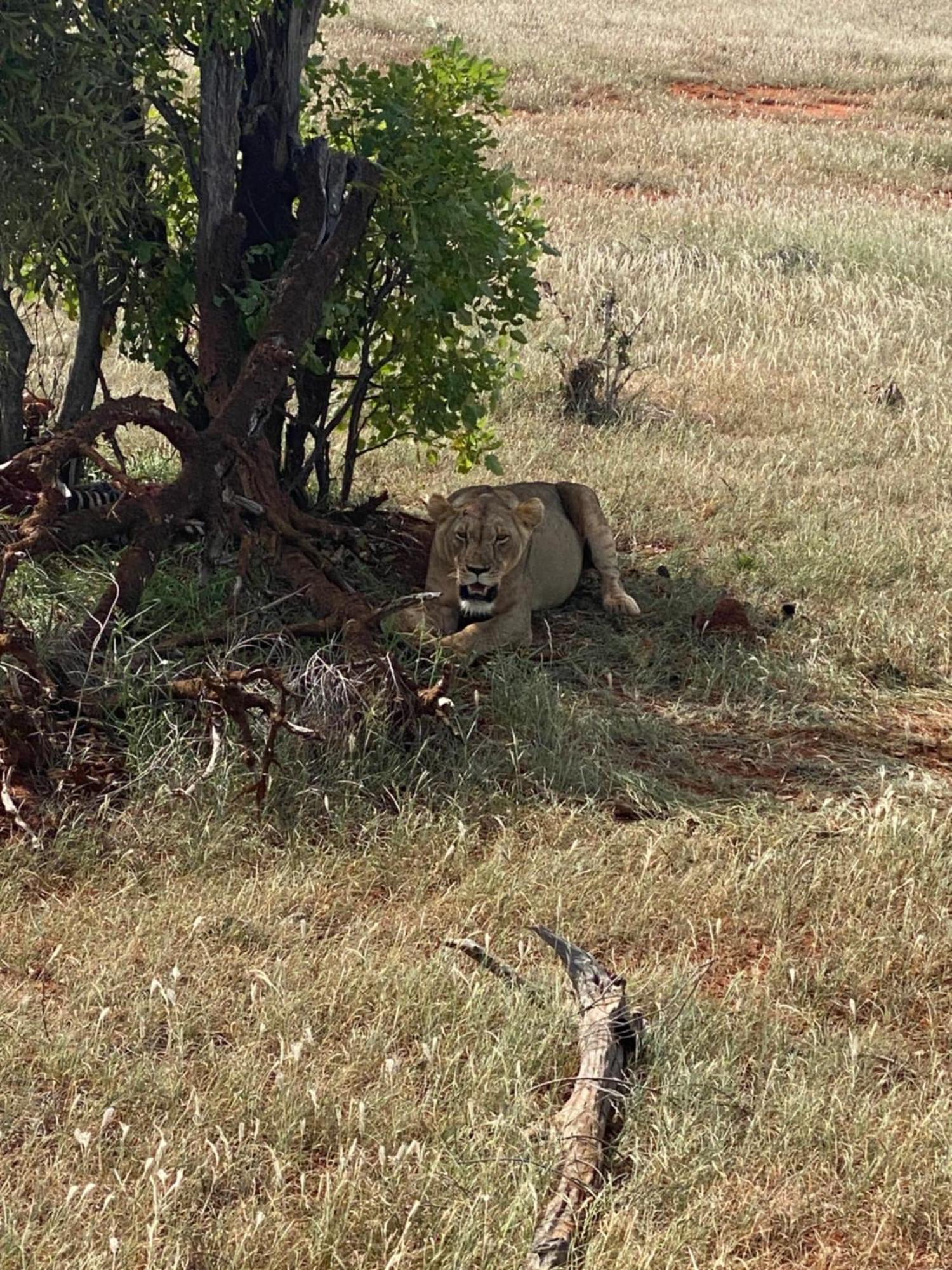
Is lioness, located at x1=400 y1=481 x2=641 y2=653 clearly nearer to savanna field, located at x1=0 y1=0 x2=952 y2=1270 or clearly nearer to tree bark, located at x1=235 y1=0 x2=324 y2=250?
savanna field, located at x1=0 y1=0 x2=952 y2=1270

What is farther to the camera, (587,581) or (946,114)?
(946,114)

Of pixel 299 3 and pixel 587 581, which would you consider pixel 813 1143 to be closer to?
pixel 587 581

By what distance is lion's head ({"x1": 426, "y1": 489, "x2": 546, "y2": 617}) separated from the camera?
7066 millimetres

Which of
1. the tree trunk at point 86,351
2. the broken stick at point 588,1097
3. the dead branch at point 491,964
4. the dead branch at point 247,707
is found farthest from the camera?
the tree trunk at point 86,351

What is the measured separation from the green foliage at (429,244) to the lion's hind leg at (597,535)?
0.59 m

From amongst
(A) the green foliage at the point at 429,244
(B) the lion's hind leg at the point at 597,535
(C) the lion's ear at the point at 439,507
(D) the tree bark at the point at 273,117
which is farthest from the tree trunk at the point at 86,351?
(B) the lion's hind leg at the point at 597,535

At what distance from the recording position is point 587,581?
8.30 meters

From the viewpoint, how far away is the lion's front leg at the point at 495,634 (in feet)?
22.7

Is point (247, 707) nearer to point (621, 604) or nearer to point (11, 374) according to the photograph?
point (621, 604)

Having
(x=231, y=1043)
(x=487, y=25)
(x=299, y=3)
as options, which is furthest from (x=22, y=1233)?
(x=487, y=25)

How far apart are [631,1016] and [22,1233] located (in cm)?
166

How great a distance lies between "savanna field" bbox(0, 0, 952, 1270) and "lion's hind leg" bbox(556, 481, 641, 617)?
6.0 inches

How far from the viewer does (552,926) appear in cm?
499

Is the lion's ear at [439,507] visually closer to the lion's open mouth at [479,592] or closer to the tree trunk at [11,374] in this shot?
the lion's open mouth at [479,592]
